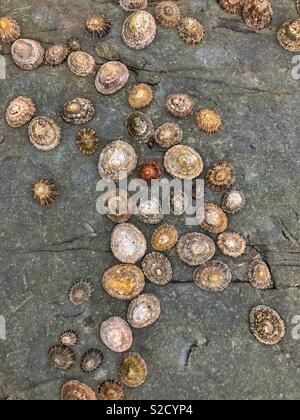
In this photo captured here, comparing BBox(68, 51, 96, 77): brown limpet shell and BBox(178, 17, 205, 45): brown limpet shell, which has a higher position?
BBox(178, 17, 205, 45): brown limpet shell

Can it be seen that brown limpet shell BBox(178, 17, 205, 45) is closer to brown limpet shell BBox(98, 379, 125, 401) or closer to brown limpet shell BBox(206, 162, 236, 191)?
brown limpet shell BBox(206, 162, 236, 191)

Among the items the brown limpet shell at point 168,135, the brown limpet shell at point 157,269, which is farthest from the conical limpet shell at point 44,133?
the brown limpet shell at point 157,269

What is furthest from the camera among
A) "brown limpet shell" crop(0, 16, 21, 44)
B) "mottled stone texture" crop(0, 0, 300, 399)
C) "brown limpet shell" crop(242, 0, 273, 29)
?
"brown limpet shell" crop(242, 0, 273, 29)

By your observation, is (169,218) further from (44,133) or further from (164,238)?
(44,133)

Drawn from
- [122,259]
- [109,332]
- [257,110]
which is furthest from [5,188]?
[257,110]

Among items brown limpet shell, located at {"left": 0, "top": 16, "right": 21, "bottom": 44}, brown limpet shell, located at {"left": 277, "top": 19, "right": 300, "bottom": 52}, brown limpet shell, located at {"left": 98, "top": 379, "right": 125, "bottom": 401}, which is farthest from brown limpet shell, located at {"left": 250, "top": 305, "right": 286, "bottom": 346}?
brown limpet shell, located at {"left": 0, "top": 16, "right": 21, "bottom": 44}
